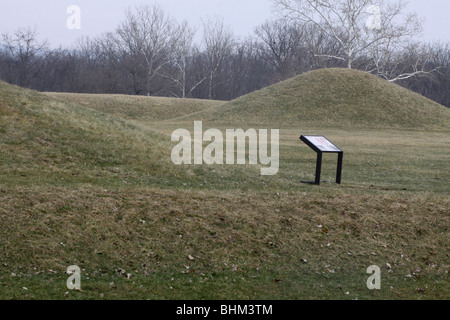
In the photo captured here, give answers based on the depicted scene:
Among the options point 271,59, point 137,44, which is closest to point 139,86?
point 137,44

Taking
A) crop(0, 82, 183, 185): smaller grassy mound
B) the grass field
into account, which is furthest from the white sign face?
crop(0, 82, 183, 185): smaller grassy mound

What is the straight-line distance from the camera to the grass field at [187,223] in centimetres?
625

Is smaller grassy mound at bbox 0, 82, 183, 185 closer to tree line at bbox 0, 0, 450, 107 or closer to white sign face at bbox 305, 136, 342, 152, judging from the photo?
white sign face at bbox 305, 136, 342, 152

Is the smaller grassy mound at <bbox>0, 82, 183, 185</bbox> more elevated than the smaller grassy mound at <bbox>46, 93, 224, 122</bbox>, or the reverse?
the smaller grassy mound at <bbox>46, 93, 224, 122</bbox>

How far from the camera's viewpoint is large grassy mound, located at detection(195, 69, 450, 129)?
110 ft

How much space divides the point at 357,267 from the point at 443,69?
77.1 metres

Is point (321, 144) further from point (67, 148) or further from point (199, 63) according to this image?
point (199, 63)

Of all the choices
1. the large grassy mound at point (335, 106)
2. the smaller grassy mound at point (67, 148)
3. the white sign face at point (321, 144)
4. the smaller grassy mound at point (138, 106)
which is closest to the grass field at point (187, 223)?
the smaller grassy mound at point (67, 148)

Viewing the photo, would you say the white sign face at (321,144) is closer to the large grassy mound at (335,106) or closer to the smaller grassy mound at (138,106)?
the large grassy mound at (335,106)

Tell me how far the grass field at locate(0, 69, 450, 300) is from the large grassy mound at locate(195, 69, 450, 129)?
1922 centimetres

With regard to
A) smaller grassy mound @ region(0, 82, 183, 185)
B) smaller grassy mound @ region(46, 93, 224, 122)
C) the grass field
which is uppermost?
smaller grassy mound @ region(46, 93, 224, 122)

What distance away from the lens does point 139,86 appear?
66.6 metres

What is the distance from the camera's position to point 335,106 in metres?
35.4
